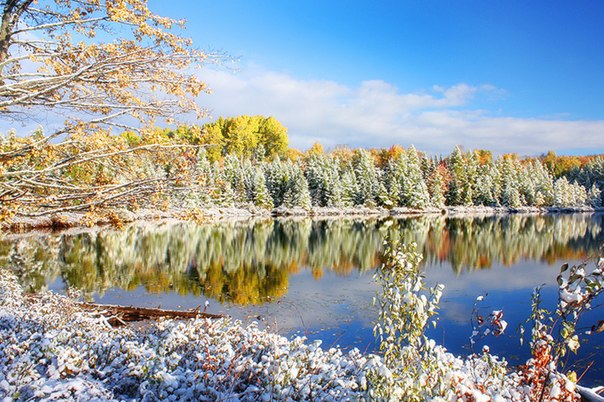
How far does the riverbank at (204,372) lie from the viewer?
3.69m

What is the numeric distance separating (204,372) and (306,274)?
13754 millimetres

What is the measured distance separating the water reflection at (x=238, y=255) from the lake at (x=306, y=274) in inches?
2.5

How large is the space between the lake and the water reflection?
0.06m

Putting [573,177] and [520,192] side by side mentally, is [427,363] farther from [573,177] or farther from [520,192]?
[573,177]

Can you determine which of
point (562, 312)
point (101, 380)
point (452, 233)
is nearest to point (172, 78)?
point (101, 380)

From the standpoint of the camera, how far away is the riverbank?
369 cm

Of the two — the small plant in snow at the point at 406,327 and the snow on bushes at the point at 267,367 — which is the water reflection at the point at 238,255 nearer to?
the snow on bushes at the point at 267,367

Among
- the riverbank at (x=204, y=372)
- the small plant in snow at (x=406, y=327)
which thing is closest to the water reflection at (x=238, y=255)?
the riverbank at (x=204, y=372)

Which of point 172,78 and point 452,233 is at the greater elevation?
point 172,78

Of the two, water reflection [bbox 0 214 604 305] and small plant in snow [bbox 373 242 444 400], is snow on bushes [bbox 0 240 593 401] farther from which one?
water reflection [bbox 0 214 604 305]

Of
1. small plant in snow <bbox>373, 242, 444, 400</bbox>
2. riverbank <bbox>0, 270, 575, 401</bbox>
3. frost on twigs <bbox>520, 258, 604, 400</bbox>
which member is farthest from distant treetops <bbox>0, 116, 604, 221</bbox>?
frost on twigs <bbox>520, 258, 604, 400</bbox>

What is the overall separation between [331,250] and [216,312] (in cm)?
1285

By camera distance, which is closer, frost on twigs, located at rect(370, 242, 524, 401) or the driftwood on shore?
frost on twigs, located at rect(370, 242, 524, 401)

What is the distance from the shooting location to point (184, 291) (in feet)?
49.3
